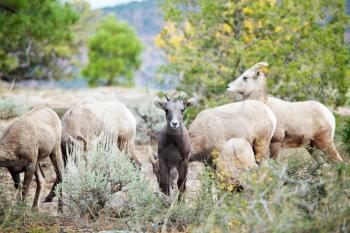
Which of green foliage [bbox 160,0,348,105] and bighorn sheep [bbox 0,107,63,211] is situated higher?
green foliage [bbox 160,0,348,105]

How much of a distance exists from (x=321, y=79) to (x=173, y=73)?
12.2 feet

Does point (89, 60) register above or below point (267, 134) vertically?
below

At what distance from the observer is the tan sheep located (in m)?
9.70

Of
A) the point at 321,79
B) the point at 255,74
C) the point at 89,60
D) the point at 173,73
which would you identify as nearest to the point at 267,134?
the point at 255,74

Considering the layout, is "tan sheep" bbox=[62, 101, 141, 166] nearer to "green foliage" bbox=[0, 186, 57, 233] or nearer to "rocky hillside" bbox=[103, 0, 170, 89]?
"green foliage" bbox=[0, 186, 57, 233]

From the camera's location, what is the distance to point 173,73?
1565 centimetres

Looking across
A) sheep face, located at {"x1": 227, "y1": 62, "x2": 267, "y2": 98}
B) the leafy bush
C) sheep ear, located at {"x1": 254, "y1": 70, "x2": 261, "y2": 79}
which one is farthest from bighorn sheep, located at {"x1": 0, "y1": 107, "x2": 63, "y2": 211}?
sheep ear, located at {"x1": 254, "y1": 70, "x2": 261, "y2": 79}

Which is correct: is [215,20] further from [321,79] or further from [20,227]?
[20,227]

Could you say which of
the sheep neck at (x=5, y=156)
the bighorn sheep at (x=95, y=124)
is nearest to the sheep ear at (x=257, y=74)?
the bighorn sheep at (x=95, y=124)

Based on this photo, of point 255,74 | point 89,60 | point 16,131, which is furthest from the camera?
point 89,60

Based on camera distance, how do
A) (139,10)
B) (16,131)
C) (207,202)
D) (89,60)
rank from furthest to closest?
(139,10) → (89,60) → (16,131) → (207,202)

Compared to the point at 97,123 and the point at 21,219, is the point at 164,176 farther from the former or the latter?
the point at 97,123

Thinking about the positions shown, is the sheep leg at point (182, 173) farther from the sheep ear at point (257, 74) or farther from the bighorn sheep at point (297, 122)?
the sheep ear at point (257, 74)

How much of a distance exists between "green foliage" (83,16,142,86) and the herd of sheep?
154 feet
